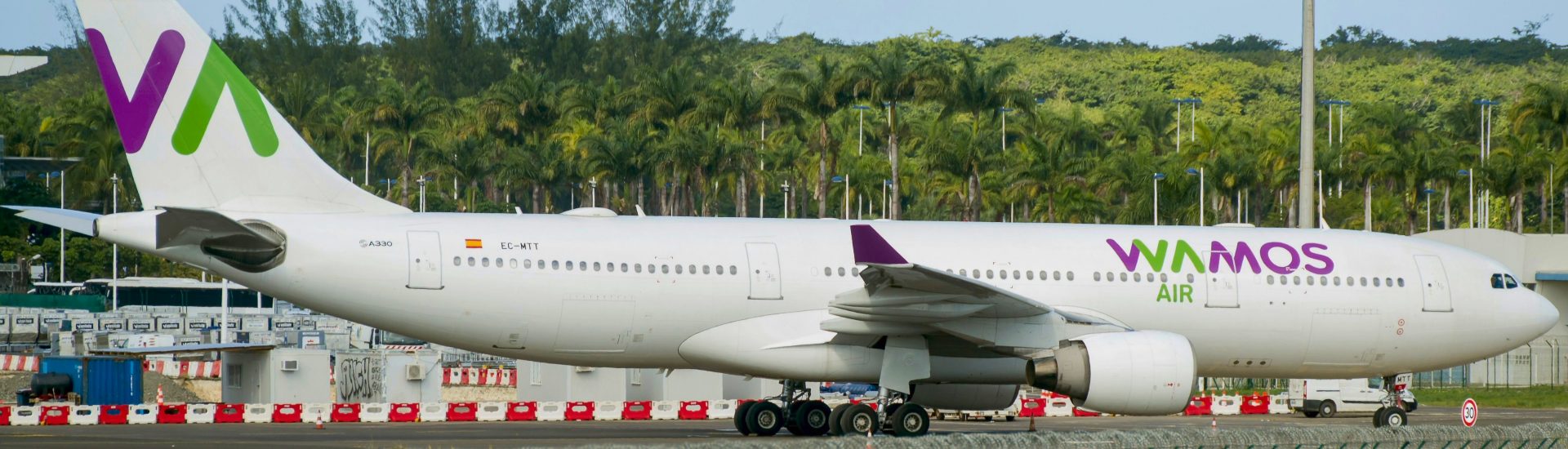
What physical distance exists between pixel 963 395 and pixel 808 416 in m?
2.07

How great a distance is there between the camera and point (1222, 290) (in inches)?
814

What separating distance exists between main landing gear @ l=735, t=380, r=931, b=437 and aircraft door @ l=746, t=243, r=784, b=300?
1618 millimetres

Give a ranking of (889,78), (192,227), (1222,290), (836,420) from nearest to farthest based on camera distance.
Answer: (192,227) < (836,420) < (1222,290) < (889,78)

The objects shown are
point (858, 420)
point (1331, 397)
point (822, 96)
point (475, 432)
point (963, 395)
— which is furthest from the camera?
point (822, 96)

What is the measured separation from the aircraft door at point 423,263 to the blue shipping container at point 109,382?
12.5 meters

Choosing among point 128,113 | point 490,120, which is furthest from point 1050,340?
point 490,120

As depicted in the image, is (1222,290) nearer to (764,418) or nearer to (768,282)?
(768,282)

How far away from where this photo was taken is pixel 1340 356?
21.3 m

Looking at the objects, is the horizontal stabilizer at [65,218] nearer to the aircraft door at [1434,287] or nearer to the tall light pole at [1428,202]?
the aircraft door at [1434,287]

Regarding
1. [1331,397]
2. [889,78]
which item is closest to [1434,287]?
[1331,397]

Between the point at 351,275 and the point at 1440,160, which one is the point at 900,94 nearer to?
the point at 1440,160

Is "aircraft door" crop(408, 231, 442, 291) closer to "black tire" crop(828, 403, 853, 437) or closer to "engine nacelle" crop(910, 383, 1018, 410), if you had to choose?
"black tire" crop(828, 403, 853, 437)

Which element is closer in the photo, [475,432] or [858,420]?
[858,420]

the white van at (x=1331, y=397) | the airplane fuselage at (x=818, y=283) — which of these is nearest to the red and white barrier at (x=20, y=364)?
the airplane fuselage at (x=818, y=283)
